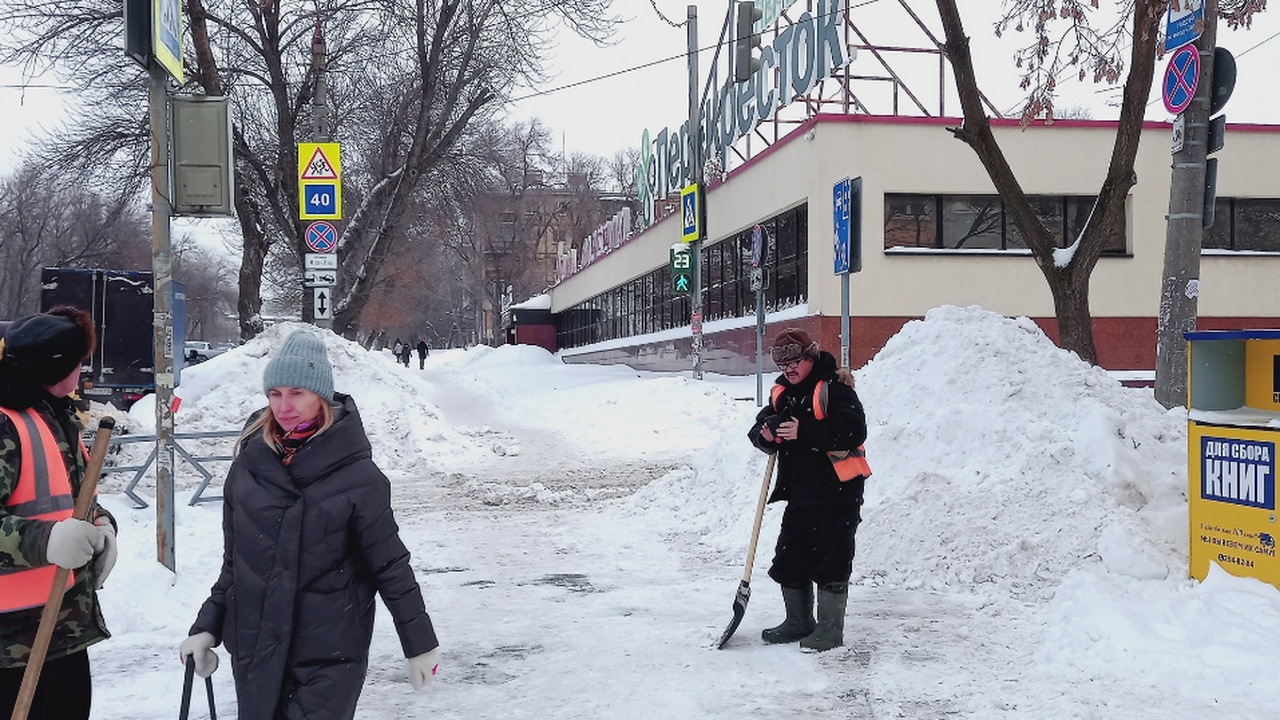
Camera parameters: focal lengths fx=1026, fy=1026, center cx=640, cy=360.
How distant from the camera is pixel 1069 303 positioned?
9867 mm

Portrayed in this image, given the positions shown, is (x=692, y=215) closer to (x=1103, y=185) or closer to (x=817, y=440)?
(x=1103, y=185)

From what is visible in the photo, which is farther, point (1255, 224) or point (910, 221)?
point (1255, 224)

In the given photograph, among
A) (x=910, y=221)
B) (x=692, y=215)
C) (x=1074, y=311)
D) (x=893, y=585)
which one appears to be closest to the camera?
(x=893, y=585)

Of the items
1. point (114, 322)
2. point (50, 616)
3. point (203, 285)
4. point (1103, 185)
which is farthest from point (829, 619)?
point (203, 285)

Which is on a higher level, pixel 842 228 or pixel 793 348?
pixel 842 228

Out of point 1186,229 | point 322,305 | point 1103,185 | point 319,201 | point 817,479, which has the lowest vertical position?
point 817,479

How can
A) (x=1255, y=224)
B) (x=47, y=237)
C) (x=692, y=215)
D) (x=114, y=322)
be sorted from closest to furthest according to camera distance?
1. (x=114, y=322)
2. (x=1255, y=224)
3. (x=692, y=215)
4. (x=47, y=237)

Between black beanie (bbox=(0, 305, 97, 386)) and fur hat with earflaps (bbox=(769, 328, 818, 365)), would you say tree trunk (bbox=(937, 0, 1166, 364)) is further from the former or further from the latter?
black beanie (bbox=(0, 305, 97, 386))

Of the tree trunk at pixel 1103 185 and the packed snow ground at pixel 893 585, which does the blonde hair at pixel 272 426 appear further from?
the tree trunk at pixel 1103 185

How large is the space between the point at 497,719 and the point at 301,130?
23651 millimetres

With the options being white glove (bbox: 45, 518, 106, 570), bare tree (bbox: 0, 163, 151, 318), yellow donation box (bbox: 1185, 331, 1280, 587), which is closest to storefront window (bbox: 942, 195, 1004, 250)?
yellow donation box (bbox: 1185, 331, 1280, 587)

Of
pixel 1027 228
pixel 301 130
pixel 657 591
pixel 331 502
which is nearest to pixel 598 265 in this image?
pixel 301 130

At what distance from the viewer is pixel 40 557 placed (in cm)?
288

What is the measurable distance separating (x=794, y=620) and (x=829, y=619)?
0.80ft
